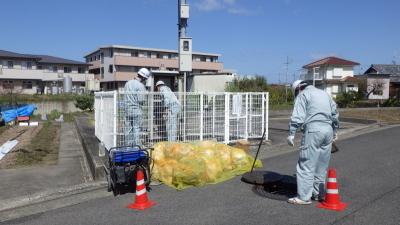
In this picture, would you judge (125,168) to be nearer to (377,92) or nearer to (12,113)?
(12,113)

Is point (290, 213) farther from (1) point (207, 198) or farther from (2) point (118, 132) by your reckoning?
(2) point (118, 132)

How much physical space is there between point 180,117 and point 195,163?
2586mm

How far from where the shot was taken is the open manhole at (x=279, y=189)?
5.78 meters

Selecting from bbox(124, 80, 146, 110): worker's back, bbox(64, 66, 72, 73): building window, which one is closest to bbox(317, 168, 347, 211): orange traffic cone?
bbox(124, 80, 146, 110): worker's back

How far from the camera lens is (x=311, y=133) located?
512 centimetres

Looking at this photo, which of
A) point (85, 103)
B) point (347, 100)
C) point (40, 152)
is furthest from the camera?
point (347, 100)

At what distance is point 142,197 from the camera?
5.29m

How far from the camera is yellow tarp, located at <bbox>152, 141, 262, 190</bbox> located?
633 centimetres

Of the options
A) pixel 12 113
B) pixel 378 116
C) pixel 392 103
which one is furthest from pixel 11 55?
pixel 392 103

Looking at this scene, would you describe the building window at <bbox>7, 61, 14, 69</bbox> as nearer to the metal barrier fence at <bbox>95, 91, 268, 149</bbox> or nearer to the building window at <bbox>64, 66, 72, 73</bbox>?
the building window at <bbox>64, 66, 72, 73</bbox>

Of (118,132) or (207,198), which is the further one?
(118,132)

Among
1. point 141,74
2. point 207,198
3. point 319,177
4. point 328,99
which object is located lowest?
point 207,198

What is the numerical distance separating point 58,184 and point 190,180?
2.29 meters

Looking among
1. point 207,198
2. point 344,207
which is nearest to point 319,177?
point 344,207
